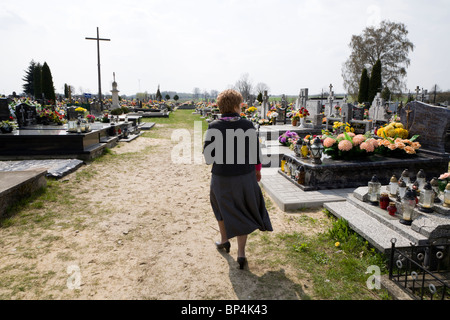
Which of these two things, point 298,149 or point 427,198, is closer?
point 427,198

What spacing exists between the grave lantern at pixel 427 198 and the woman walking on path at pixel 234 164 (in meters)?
2.47

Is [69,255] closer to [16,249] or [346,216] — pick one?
[16,249]

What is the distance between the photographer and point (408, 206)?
156 inches

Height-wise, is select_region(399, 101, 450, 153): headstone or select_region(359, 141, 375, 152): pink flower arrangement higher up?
select_region(399, 101, 450, 153): headstone

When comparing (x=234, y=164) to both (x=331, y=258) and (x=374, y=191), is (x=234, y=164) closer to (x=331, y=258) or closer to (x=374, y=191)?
(x=331, y=258)

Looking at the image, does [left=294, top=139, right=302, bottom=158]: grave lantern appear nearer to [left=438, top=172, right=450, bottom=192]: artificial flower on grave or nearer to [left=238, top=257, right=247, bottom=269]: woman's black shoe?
[left=438, top=172, right=450, bottom=192]: artificial flower on grave

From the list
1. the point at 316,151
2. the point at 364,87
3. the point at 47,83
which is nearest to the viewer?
the point at 316,151

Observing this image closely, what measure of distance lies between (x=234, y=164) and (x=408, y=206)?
2.63m

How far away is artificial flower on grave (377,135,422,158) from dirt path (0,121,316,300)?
3.52 m

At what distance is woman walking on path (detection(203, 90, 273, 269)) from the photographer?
3.16 m

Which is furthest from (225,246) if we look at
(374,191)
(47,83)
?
(47,83)

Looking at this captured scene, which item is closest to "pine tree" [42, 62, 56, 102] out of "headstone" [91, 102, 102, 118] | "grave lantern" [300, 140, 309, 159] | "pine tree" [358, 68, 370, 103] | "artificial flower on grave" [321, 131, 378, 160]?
"headstone" [91, 102, 102, 118]

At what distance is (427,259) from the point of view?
11.2 ft
